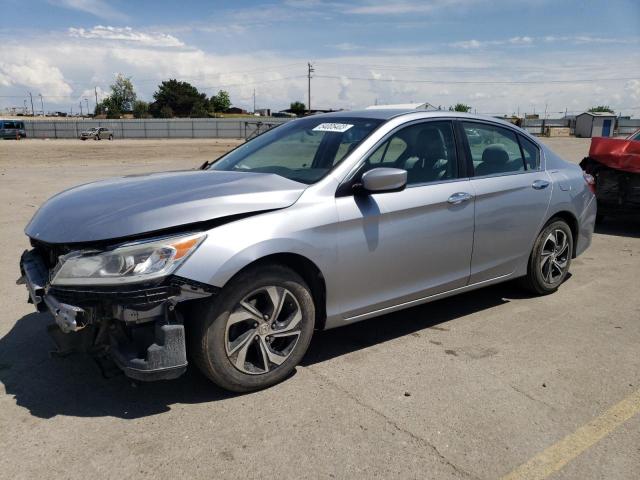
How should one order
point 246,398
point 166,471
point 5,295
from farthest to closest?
point 5,295, point 246,398, point 166,471

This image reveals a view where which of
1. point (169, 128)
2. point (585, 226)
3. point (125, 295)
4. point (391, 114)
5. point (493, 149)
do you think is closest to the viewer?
point (125, 295)

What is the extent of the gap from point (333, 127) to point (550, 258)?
244 centimetres

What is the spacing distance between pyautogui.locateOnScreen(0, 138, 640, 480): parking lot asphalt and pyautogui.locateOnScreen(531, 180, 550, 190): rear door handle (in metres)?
1.11

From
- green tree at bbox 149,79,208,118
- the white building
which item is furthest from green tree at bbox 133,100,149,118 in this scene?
the white building

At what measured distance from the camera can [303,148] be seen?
Answer: 14.5ft

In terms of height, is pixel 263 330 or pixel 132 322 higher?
pixel 132 322

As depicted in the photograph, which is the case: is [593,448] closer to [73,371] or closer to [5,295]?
[73,371]

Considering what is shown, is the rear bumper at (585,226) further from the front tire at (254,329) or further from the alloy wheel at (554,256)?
the front tire at (254,329)

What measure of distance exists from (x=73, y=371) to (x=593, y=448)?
3.07 m

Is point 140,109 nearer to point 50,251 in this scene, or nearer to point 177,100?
point 177,100

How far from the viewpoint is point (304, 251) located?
342cm

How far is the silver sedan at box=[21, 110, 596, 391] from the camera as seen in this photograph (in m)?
2.99

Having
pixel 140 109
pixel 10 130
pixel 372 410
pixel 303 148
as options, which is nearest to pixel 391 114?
pixel 303 148

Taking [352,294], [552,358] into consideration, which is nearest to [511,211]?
[552,358]
